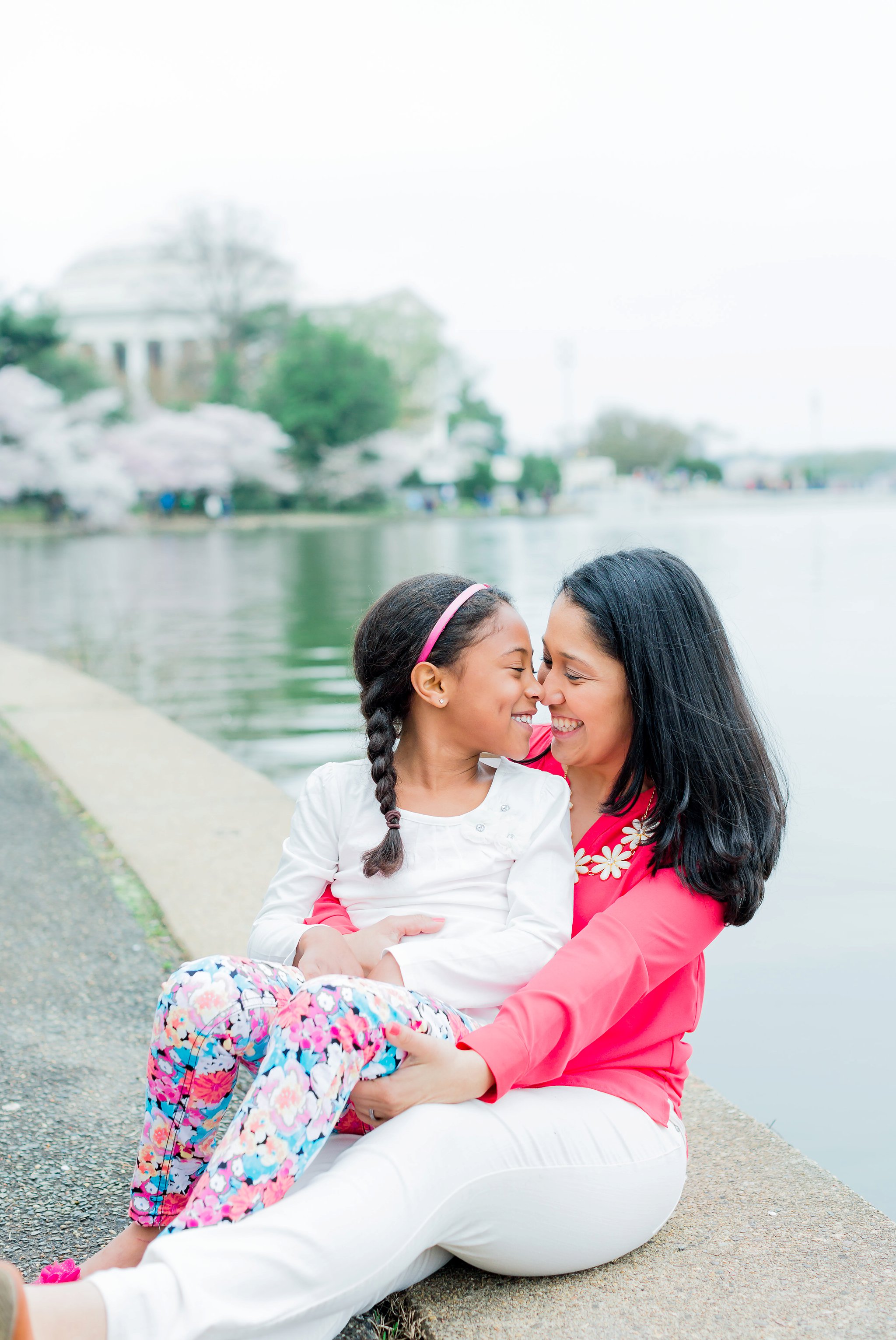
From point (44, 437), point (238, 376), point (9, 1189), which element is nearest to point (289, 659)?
point (9, 1189)

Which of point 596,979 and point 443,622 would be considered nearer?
point 596,979

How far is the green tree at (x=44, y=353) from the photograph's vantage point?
34875 millimetres

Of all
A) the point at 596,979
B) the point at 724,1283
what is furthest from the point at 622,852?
the point at 724,1283

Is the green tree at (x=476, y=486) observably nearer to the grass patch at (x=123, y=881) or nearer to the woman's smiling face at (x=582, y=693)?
the grass patch at (x=123, y=881)

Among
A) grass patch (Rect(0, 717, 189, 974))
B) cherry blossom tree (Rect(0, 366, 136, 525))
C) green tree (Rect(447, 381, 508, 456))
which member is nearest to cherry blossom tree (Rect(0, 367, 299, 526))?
cherry blossom tree (Rect(0, 366, 136, 525))

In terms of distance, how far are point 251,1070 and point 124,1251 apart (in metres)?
0.33

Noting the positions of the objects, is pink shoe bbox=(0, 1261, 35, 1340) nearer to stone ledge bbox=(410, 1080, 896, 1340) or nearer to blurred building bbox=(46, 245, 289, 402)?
stone ledge bbox=(410, 1080, 896, 1340)

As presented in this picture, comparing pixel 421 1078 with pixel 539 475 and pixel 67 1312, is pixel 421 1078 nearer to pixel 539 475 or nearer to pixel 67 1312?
pixel 67 1312

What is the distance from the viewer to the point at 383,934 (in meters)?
2.22

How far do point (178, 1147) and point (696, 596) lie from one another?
1.23 m

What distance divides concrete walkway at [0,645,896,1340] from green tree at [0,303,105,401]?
32192 mm

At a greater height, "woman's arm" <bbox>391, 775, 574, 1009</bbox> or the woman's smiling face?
the woman's smiling face

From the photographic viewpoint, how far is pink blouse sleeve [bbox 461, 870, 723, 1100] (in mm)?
1971

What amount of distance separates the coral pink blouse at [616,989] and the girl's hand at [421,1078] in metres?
0.04
